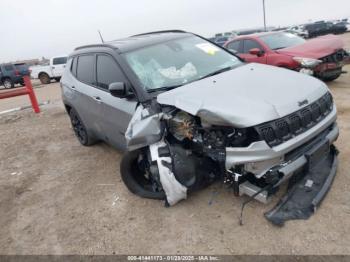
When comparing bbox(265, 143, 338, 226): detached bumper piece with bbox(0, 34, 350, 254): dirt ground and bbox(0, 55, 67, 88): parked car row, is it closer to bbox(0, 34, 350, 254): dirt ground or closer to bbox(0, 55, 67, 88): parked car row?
bbox(0, 34, 350, 254): dirt ground

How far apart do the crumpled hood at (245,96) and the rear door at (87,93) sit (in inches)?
60.5

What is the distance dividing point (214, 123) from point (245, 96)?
423mm

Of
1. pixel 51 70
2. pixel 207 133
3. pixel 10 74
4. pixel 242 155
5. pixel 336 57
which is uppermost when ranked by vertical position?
pixel 207 133

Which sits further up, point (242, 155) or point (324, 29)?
point (242, 155)

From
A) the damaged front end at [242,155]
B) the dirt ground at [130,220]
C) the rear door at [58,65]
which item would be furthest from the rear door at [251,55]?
the rear door at [58,65]

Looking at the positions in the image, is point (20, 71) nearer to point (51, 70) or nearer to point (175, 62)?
point (51, 70)

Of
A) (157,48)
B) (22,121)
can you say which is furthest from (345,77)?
(22,121)

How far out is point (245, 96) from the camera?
2910 mm

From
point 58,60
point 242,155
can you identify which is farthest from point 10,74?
point 242,155

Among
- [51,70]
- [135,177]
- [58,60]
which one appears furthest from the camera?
[51,70]

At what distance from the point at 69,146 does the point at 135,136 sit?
321cm

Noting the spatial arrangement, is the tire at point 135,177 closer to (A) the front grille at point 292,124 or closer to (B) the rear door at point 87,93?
(B) the rear door at point 87,93

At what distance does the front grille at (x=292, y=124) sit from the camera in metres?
2.66

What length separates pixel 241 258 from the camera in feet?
8.45
